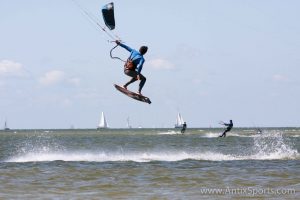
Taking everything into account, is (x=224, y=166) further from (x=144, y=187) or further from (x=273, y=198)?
(x=273, y=198)

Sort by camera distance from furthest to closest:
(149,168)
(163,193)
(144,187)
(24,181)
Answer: (149,168) < (24,181) < (144,187) < (163,193)

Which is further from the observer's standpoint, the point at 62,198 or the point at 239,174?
the point at 239,174

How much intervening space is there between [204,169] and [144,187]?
7.10m

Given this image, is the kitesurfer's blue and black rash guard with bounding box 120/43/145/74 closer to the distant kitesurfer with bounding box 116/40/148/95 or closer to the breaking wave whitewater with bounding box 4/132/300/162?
the distant kitesurfer with bounding box 116/40/148/95

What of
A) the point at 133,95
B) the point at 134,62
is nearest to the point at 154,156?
the point at 133,95

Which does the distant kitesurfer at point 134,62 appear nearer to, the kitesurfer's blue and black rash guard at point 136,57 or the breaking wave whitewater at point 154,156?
the kitesurfer's blue and black rash guard at point 136,57

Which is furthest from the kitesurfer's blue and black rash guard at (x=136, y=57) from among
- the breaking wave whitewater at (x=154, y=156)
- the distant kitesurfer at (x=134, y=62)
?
the breaking wave whitewater at (x=154, y=156)

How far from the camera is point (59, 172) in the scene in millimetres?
25828

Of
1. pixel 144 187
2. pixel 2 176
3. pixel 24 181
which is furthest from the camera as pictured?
pixel 2 176

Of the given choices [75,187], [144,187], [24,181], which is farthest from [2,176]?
[144,187]

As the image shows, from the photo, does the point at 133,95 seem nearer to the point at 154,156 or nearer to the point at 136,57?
the point at 136,57

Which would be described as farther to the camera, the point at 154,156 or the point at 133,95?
the point at 154,156

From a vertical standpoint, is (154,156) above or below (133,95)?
below

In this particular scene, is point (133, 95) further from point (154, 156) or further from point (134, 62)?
Answer: point (154, 156)
